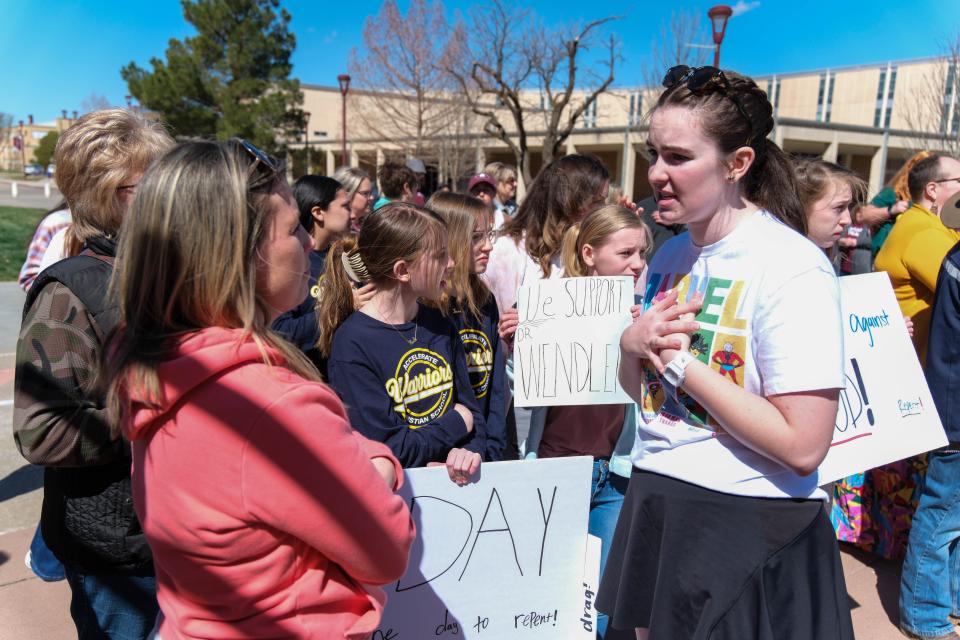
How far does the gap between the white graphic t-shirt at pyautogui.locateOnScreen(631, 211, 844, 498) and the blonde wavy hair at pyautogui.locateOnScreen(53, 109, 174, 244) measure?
1.58 metres

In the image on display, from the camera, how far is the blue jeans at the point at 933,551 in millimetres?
2846

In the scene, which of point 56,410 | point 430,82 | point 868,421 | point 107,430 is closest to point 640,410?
point 868,421

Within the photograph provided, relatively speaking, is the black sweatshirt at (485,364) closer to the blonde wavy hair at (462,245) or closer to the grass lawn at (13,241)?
the blonde wavy hair at (462,245)

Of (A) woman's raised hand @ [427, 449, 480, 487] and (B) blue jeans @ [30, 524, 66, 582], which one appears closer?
(A) woman's raised hand @ [427, 449, 480, 487]

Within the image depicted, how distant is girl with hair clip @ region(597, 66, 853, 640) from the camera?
1.48m

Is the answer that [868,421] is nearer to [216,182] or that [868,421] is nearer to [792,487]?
[792,487]

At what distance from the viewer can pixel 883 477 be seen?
358cm

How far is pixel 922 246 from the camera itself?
3.07 m

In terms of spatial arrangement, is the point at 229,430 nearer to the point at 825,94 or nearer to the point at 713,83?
the point at 713,83

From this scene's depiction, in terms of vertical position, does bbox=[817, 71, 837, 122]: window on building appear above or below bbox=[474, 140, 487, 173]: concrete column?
above

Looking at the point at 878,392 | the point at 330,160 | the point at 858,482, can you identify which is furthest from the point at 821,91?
the point at 878,392

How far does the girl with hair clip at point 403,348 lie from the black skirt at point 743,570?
2.23ft

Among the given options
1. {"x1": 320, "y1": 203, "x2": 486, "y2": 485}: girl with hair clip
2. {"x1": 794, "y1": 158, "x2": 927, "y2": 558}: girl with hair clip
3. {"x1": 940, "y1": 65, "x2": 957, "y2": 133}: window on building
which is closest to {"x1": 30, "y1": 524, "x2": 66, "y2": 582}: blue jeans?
{"x1": 320, "y1": 203, "x2": 486, "y2": 485}: girl with hair clip

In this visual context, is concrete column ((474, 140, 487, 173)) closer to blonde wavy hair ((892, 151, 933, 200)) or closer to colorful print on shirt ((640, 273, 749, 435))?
blonde wavy hair ((892, 151, 933, 200))
